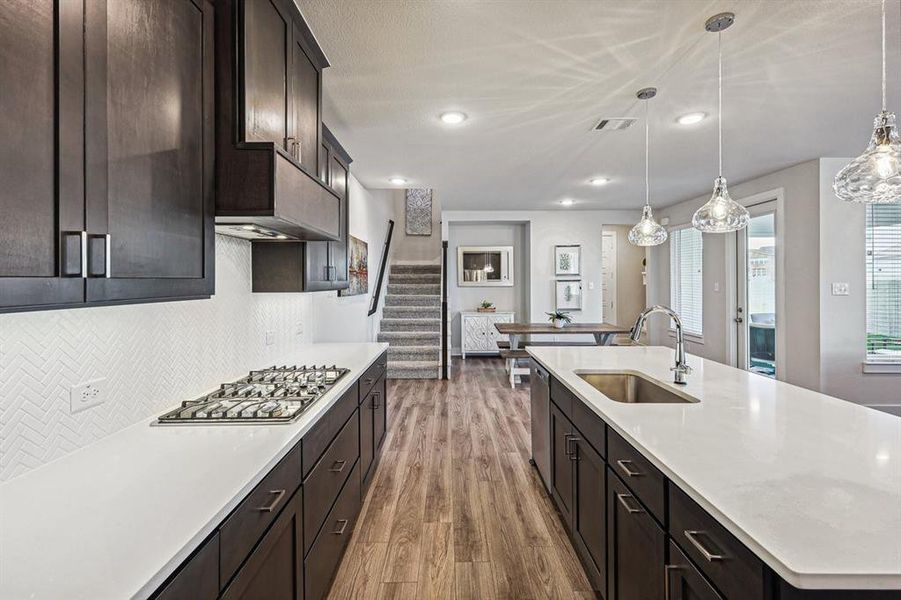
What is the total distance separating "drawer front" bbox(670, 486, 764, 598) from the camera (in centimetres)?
85

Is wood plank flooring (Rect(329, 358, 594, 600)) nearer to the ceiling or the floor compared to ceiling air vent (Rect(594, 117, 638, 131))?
nearer to the floor

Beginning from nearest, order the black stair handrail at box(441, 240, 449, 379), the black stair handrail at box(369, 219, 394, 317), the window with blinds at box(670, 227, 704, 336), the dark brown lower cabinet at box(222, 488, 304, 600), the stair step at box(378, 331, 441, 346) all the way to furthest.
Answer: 1. the dark brown lower cabinet at box(222, 488, 304, 600)
2. the black stair handrail at box(369, 219, 394, 317)
3. the black stair handrail at box(441, 240, 449, 379)
4. the window with blinds at box(670, 227, 704, 336)
5. the stair step at box(378, 331, 441, 346)

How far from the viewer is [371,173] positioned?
482 cm

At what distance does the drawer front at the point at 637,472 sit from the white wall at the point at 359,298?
2631mm

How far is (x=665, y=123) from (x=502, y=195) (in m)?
2.92

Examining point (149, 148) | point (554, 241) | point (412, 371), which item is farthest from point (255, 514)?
point (554, 241)

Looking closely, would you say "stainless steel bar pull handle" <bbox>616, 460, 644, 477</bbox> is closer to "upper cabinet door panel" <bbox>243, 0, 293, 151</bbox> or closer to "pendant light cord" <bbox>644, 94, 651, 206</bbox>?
"upper cabinet door panel" <bbox>243, 0, 293, 151</bbox>

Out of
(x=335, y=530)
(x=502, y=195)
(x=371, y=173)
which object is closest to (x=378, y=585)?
(x=335, y=530)

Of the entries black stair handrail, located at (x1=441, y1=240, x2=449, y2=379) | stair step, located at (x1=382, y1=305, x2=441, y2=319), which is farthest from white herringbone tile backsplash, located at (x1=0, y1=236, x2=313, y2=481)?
stair step, located at (x1=382, y1=305, x2=441, y2=319)

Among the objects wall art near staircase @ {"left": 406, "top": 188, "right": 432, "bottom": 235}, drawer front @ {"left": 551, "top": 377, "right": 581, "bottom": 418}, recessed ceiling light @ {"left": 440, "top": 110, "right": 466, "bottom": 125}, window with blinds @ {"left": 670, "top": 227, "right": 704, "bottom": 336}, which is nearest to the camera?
drawer front @ {"left": 551, "top": 377, "right": 581, "bottom": 418}

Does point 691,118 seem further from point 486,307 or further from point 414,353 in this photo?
point 486,307

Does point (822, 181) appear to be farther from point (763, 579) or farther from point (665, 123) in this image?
point (763, 579)

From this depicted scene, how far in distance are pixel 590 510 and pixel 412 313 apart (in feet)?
17.4

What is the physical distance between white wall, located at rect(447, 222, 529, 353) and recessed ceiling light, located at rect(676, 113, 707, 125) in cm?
478
